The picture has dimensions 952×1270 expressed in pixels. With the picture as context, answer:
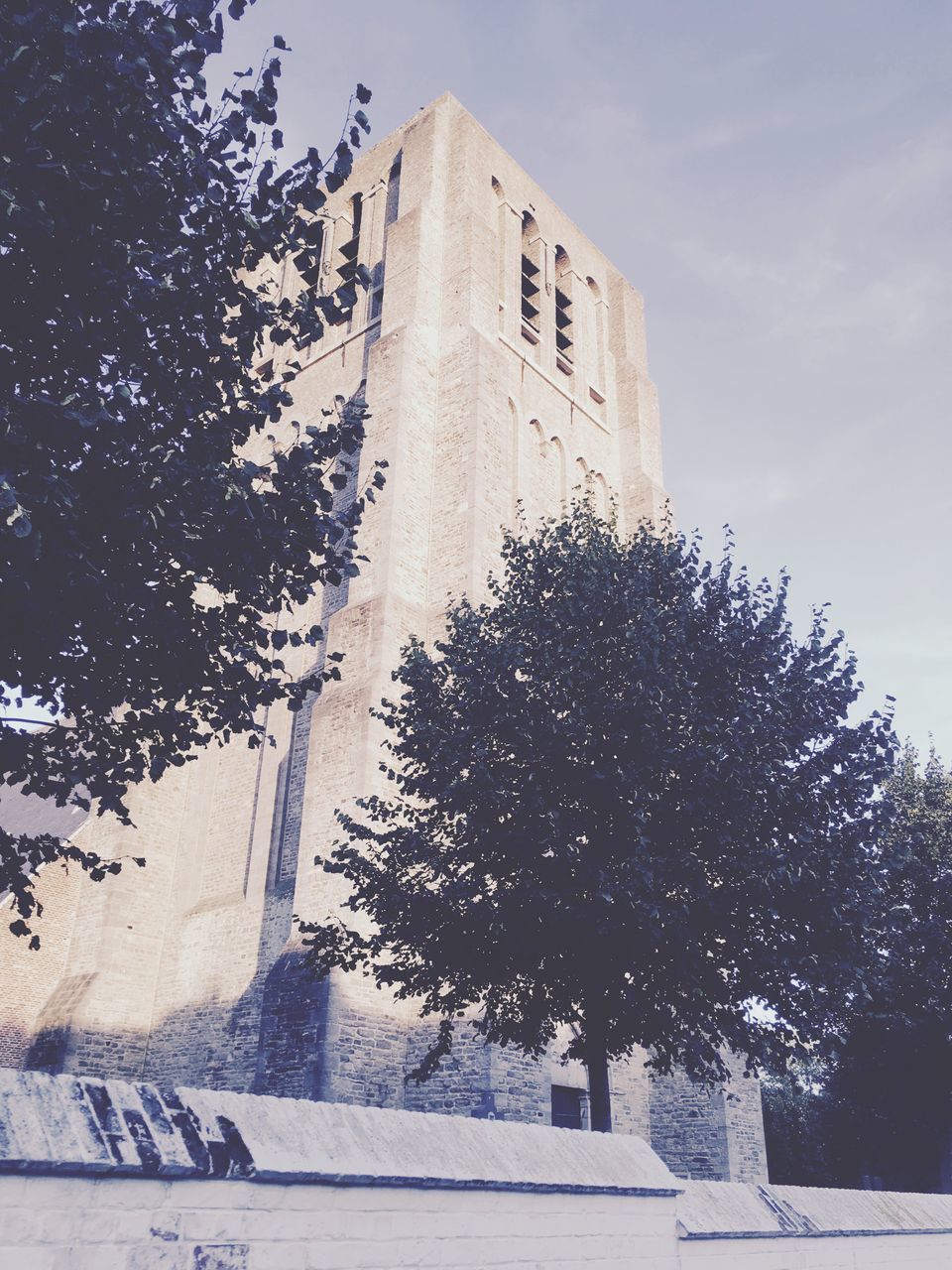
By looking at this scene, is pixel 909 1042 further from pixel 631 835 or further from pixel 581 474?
pixel 581 474

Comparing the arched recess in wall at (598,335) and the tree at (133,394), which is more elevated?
the arched recess in wall at (598,335)

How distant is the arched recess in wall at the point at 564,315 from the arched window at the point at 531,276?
92 centimetres

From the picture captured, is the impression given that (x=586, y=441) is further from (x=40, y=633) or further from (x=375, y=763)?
(x=40, y=633)

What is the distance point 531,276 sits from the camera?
2989 cm

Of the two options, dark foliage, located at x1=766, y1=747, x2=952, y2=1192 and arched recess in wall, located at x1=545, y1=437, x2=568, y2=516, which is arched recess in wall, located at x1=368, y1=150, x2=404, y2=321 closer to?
arched recess in wall, located at x1=545, y1=437, x2=568, y2=516

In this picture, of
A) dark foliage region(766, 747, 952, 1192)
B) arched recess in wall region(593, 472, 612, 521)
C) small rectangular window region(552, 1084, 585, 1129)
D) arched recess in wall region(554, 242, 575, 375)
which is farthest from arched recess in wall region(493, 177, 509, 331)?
small rectangular window region(552, 1084, 585, 1129)

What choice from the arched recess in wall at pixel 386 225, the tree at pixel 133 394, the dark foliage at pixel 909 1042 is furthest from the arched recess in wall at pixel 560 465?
the tree at pixel 133 394

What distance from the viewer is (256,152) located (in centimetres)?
726

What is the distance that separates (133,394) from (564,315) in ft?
83.6

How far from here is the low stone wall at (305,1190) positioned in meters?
3.20

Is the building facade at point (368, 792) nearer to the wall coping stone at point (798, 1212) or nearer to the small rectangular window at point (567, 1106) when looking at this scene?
the small rectangular window at point (567, 1106)

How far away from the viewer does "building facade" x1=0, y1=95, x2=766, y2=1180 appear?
50.9 feet

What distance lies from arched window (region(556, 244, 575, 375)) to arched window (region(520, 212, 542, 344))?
1.08 meters

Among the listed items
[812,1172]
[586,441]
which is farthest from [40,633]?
[812,1172]
